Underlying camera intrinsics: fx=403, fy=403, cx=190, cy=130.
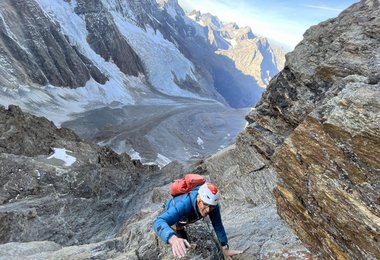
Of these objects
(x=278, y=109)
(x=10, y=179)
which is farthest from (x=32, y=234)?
(x=278, y=109)

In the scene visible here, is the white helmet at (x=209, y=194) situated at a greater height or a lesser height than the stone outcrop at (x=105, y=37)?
greater

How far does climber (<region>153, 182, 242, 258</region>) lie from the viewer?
A: 628 centimetres

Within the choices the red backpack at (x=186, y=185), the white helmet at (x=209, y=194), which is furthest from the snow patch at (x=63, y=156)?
the white helmet at (x=209, y=194)

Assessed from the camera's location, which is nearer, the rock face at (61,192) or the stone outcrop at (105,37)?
the rock face at (61,192)

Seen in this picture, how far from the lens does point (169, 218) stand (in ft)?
21.9

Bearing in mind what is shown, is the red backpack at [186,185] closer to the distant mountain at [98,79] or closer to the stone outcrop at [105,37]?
the distant mountain at [98,79]

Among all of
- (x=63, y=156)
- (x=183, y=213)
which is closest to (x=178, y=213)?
(x=183, y=213)

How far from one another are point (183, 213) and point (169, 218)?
0.28m

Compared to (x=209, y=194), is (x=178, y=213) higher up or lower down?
lower down

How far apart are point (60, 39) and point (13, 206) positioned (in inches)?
3085

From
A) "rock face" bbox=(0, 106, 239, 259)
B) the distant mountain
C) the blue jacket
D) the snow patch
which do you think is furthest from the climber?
the distant mountain

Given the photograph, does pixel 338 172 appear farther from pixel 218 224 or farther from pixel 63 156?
pixel 63 156

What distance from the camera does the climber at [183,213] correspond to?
6.28 meters

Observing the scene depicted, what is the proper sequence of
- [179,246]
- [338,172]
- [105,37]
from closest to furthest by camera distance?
[179,246] → [338,172] → [105,37]
